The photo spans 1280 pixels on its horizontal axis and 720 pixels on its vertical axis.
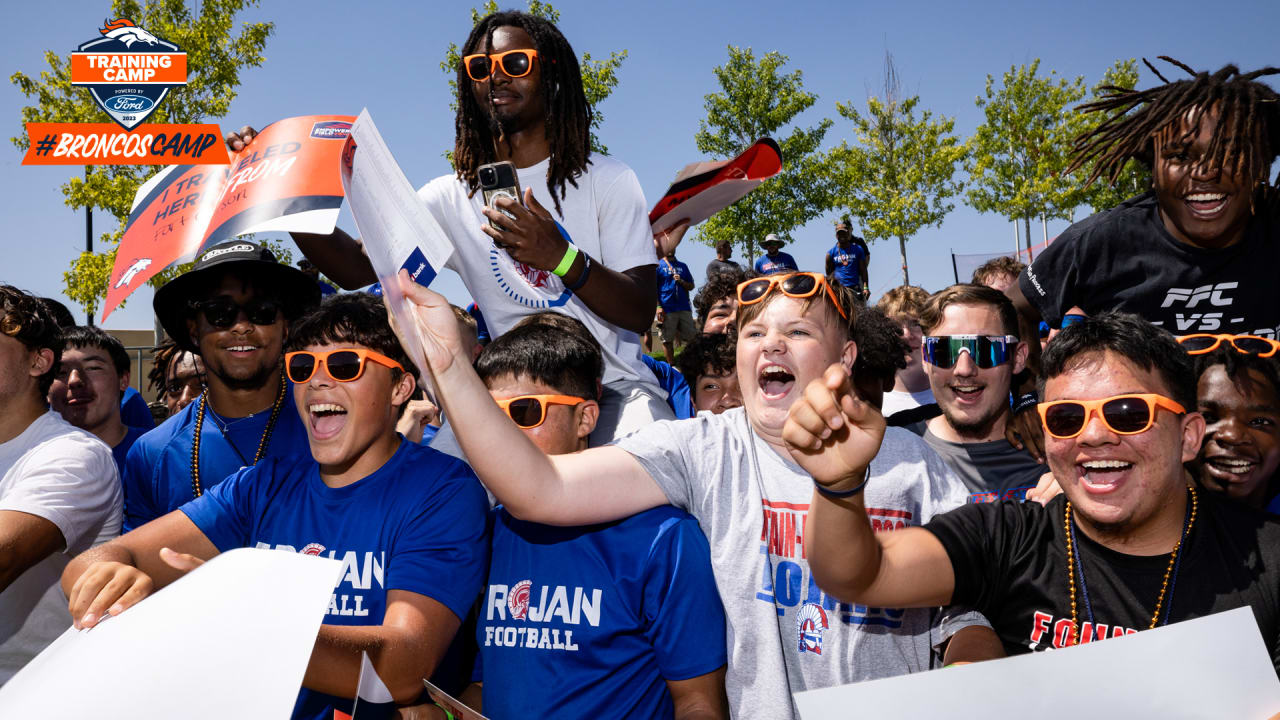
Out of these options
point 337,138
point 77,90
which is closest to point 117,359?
point 337,138

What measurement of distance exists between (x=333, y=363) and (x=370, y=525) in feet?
1.85

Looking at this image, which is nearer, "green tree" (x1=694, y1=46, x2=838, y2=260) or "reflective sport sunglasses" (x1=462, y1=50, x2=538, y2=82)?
"reflective sport sunglasses" (x1=462, y1=50, x2=538, y2=82)

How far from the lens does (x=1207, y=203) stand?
328cm

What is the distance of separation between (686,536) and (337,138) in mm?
1952

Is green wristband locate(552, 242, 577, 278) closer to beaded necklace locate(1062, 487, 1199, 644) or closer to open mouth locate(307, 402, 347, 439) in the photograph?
open mouth locate(307, 402, 347, 439)

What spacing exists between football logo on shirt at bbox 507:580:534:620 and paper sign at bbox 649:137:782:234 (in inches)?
95.5

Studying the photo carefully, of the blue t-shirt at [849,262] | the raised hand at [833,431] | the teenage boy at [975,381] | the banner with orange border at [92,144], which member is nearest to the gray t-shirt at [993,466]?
the teenage boy at [975,381]

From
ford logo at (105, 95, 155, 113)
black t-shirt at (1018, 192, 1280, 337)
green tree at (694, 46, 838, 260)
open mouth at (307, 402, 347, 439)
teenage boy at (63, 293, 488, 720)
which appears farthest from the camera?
green tree at (694, 46, 838, 260)

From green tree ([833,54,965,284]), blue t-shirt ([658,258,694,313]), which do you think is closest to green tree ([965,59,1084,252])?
green tree ([833,54,965,284])

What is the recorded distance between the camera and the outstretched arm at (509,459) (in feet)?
6.71

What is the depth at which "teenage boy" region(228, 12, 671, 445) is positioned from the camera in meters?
3.60

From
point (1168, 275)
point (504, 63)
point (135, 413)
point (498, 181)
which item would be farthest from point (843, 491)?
point (135, 413)

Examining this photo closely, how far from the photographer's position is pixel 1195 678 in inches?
61.1

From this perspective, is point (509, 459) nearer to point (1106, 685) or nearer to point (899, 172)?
point (1106, 685)
